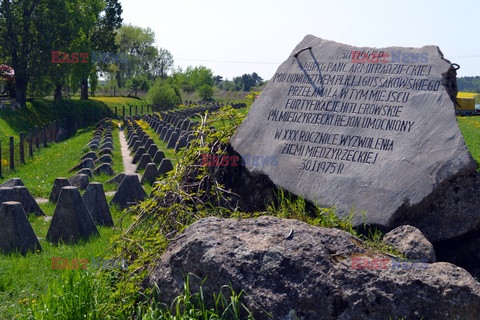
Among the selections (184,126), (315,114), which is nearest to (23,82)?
(184,126)

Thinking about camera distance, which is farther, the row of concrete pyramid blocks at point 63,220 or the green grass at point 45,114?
the green grass at point 45,114

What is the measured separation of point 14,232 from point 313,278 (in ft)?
15.5

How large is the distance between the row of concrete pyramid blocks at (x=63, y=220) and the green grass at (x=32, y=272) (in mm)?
170

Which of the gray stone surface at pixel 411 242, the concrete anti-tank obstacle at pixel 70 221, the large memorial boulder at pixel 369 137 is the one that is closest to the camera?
the gray stone surface at pixel 411 242

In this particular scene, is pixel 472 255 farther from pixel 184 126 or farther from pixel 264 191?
pixel 184 126

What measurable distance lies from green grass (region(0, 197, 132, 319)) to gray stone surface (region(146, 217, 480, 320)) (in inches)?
55.1

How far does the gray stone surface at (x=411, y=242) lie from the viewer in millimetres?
5176

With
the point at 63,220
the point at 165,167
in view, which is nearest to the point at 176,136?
the point at 165,167

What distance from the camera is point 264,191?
6820 millimetres

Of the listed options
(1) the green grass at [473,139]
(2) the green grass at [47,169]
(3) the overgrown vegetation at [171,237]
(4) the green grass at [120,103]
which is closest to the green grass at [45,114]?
(4) the green grass at [120,103]

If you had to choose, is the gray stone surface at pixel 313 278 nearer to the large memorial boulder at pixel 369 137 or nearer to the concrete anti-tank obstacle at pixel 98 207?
the large memorial boulder at pixel 369 137

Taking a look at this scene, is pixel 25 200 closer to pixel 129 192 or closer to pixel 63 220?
pixel 129 192

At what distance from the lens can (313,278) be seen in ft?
15.1

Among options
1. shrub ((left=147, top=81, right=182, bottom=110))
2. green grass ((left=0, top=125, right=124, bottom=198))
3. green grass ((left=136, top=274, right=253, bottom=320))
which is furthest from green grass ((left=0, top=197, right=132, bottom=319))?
shrub ((left=147, top=81, right=182, bottom=110))
